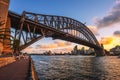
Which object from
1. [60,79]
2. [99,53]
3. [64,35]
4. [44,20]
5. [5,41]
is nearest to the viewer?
[60,79]

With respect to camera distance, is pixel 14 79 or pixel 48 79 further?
pixel 48 79

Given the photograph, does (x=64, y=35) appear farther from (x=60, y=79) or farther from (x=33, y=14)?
(x=60, y=79)

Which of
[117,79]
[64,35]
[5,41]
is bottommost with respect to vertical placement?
[117,79]

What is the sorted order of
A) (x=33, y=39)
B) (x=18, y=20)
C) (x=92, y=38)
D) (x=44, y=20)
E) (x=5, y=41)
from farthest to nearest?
(x=92, y=38)
(x=44, y=20)
(x=33, y=39)
(x=18, y=20)
(x=5, y=41)

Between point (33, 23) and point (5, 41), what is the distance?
37.7 feet

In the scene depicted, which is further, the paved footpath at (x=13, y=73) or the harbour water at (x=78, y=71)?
the harbour water at (x=78, y=71)

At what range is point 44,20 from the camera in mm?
71312

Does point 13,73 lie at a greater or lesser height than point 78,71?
greater

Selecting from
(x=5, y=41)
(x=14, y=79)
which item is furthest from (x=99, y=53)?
(x=14, y=79)

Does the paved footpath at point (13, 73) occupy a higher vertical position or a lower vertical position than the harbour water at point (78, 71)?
higher

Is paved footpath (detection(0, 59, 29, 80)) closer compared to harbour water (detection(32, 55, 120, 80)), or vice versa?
paved footpath (detection(0, 59, 29, 80))

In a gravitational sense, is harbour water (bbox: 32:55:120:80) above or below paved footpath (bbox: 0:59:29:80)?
below

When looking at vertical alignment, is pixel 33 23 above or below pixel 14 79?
above

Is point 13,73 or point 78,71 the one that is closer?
point 13,73
